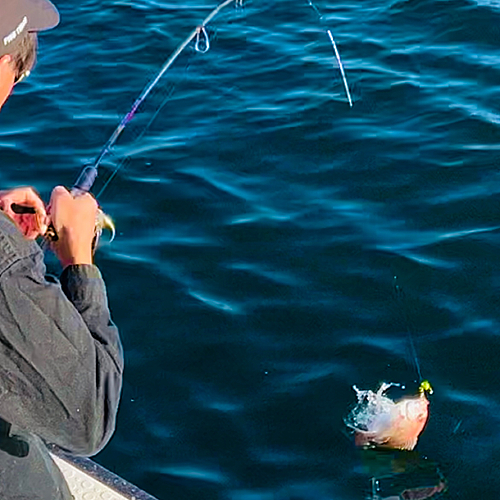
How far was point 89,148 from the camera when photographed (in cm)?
745

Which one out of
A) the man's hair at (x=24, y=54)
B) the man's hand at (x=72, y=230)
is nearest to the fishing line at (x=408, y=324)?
the man's hand at (x=72, y=230)

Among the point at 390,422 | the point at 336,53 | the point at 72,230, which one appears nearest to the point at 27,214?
the point at 72,230

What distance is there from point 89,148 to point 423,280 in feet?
9.14

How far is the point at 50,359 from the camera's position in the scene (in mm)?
1922

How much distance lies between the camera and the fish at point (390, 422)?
461 cm

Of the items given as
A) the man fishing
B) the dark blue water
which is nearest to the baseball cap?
the man fishing

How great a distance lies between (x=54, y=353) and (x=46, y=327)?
50mm

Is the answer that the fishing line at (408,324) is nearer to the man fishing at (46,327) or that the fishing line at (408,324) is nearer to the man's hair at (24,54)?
the man fishing at (46,327)

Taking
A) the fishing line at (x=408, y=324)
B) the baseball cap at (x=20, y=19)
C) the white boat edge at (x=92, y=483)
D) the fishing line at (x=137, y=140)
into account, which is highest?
the baseball cap at (x=20, y=19)

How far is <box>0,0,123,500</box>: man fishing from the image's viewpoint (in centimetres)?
190

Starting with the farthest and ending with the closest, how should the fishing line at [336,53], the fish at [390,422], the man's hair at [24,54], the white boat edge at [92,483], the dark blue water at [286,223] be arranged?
the fishing line at [336,53]
the dark blue water at [286,223]
the fish at [390,422]
the white boat edge at [92,483]
the man's hair at [24,54]

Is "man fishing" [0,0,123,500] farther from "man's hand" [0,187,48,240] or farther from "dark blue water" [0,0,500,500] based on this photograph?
"dark blue water" [0,0,500,500]

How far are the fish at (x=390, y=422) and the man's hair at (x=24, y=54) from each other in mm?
2927

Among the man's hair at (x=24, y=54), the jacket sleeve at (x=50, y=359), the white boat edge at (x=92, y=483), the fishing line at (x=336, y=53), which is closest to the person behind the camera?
the jacket sleeve at (x=50, y=359)
